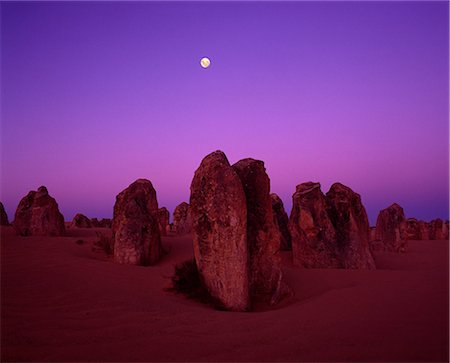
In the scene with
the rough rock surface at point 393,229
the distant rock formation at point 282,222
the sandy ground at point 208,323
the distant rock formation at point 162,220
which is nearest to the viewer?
the sandy ground at point 208,323

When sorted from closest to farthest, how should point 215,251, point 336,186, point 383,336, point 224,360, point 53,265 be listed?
point 224,360 < point 383,336 < point 215,251 < point 53,265 < point 336,186

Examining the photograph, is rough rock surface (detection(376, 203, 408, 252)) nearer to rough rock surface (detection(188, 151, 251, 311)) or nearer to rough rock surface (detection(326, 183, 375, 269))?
rough rock surface (detection(326, 183, 375, 269))

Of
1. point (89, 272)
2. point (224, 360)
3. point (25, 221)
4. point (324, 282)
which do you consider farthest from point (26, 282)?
point (25, 221)

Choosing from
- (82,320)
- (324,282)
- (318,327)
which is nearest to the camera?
(318,327)

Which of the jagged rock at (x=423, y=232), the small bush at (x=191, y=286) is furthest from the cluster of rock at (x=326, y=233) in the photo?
the jagged rock at (x=423, y=232)

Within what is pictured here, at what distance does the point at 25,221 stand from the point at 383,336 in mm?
14156

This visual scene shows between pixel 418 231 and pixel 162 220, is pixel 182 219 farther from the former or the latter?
pixel 418 231

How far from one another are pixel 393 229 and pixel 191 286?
14635 millimetres

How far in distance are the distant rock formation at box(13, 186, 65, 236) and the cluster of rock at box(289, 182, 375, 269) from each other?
994cm

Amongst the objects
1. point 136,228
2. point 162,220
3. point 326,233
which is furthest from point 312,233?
point 162,220

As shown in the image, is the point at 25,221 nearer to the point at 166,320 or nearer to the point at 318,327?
the point at 166,320

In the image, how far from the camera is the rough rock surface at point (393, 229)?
1703cm

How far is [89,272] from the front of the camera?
286 inches

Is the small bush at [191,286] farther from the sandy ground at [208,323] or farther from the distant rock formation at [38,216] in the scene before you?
the distant rock formation at [38,216]
